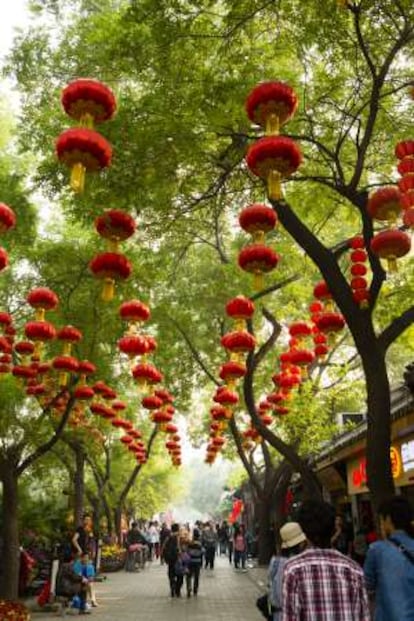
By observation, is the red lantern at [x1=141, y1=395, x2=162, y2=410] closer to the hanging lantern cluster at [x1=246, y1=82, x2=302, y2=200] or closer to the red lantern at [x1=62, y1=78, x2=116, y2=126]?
the hanging lantern cluster at [x1=246, y1=82, x2=302, y2=200]

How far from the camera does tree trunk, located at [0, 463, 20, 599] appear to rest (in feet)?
47.6

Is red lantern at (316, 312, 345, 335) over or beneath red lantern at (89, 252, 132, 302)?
beneath

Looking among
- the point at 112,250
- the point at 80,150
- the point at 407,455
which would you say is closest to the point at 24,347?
the point at 112,250

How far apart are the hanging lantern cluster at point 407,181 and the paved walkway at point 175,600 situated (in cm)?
836

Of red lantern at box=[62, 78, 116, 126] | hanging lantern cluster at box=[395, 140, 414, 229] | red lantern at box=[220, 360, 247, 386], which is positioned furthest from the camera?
red lantern at box=[220, 360, 247, 386]

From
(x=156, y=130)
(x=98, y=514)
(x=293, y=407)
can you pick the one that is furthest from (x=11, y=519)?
(x=98, y=514)

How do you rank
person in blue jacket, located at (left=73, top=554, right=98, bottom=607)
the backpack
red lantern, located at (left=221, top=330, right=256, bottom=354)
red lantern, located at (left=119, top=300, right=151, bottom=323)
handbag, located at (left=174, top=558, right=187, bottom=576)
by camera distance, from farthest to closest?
handbag, located at (left=174, top=558, right=187, bottom=576)
the backpack
person in blue jacket, located at (left=73, top=554, right=98, bottom=607)
red lantern, located at (left=221, top=330, right=256, bottom=354)
red lantern, located at (left=119, top=300, right=151, bottom=323)

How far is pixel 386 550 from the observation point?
163 inches

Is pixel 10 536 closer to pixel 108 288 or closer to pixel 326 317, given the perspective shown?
pixel 108 288

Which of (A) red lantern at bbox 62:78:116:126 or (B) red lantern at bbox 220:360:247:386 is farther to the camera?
(B) red lantern at bbox 220:360:247:386

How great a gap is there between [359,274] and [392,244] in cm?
172

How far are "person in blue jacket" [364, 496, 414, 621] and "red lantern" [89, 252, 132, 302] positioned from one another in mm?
5014

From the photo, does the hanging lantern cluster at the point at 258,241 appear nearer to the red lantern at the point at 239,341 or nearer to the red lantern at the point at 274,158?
the red lantern at the point at 274,158

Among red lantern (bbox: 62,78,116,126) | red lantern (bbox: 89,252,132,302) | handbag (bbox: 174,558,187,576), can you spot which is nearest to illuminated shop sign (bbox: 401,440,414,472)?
red lantern (bbox: 89,252,132,302)
